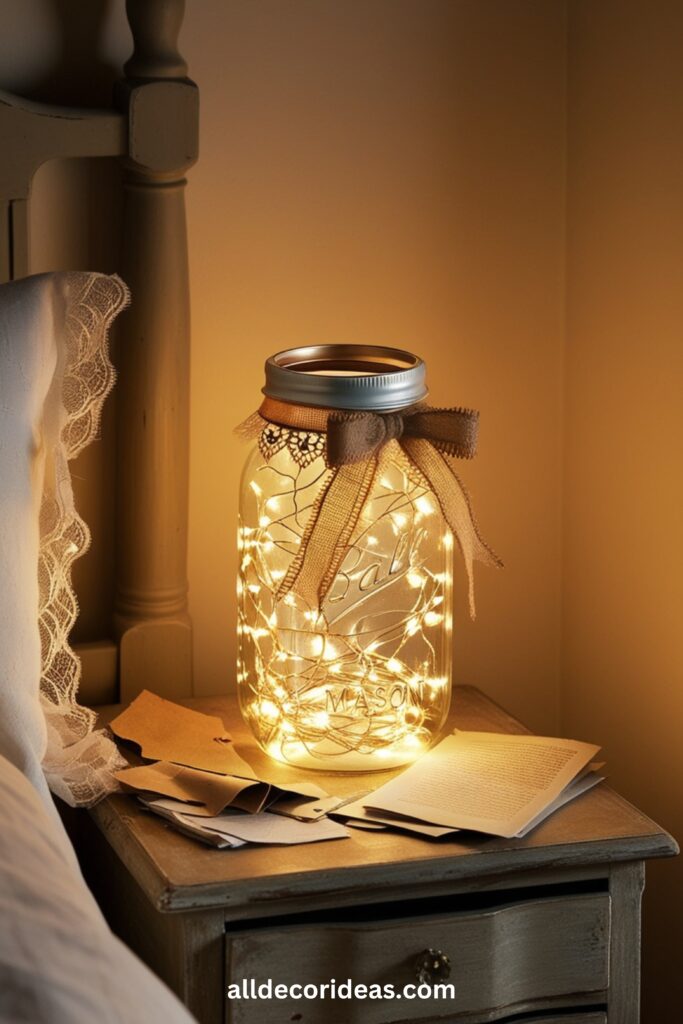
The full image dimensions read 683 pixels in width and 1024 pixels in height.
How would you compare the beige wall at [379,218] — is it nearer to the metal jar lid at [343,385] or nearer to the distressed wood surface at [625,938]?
the metal jar lid at [343,385]

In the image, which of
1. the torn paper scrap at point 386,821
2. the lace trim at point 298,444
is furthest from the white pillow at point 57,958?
the lace trim at point 298,444

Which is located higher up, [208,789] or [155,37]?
[155,37]

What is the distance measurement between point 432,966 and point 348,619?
0.34 meters

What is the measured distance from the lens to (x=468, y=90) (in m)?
1.62

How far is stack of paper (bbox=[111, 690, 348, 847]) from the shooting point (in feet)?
4.13

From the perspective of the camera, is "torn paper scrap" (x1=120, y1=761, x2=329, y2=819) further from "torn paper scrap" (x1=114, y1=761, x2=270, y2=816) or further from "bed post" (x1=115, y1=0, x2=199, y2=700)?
"bed post" (x1=115, y1=0, x2=199, y2=700)

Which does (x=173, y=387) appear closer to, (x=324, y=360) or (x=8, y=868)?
(x=324, y=360)

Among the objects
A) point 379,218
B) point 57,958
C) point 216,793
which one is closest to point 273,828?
point 216,793

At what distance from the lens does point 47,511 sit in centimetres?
132

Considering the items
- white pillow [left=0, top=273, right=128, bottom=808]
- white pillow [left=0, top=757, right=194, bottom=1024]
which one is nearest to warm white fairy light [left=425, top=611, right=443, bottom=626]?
white pillow [left=0, top=273, right=128, bottom=808]

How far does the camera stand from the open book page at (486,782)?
4.19 feet

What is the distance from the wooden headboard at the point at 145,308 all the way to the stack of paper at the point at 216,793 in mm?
134

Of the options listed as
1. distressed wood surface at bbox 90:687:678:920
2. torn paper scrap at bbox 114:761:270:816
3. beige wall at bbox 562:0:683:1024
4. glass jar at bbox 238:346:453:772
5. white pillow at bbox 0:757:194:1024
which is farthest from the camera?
beige wall at bbox 562:0:683:1024

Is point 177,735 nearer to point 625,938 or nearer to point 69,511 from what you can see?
point 69,511
